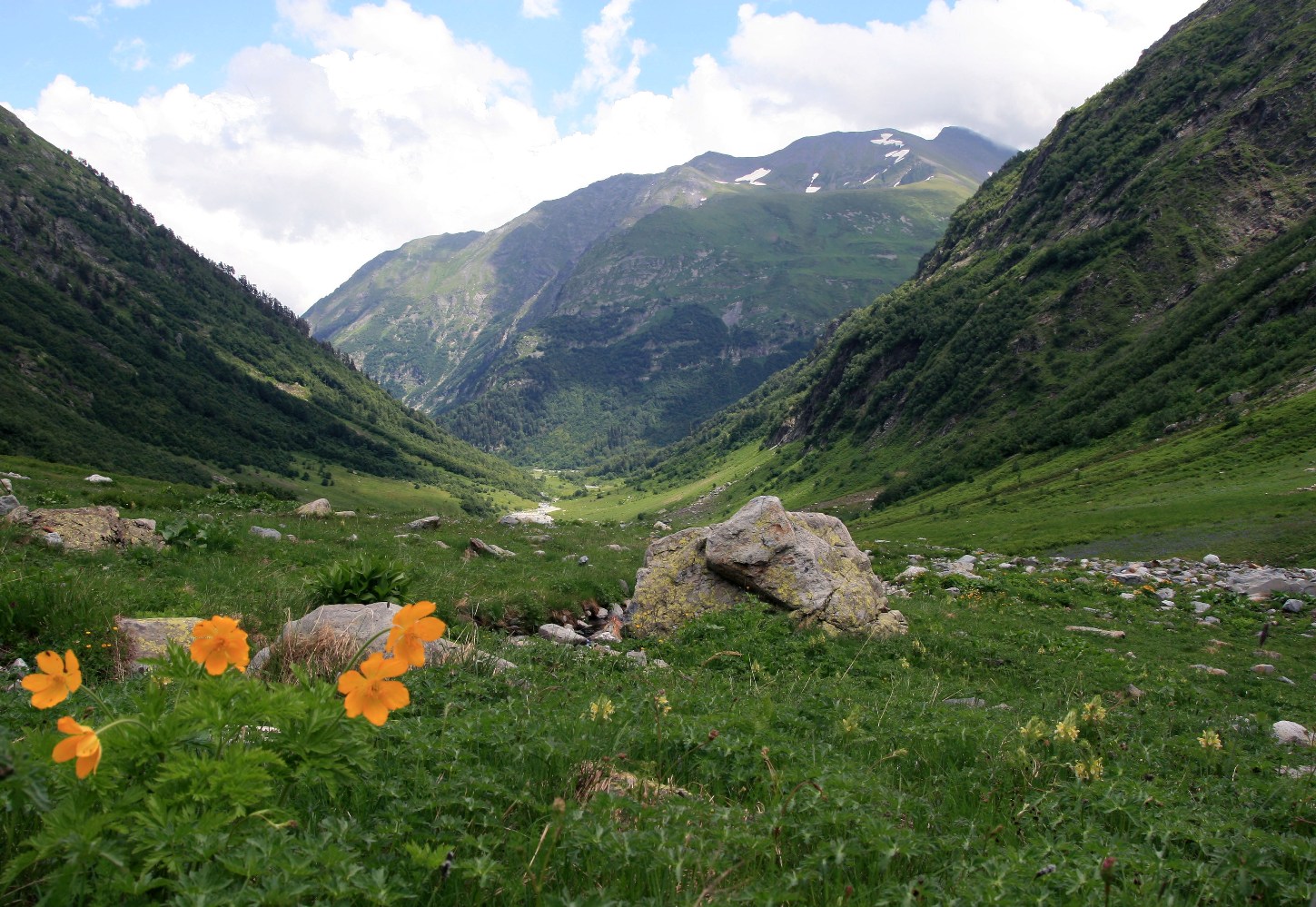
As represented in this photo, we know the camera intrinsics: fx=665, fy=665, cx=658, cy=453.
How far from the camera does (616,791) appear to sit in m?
4.50

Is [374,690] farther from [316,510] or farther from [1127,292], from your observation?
[1127,292]

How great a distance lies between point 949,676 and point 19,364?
644 feet

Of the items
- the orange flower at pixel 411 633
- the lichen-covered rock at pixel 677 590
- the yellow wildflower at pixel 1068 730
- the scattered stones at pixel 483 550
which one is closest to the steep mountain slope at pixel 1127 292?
the lichen-covered rock at pixel 677 590

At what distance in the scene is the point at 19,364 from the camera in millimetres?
144125

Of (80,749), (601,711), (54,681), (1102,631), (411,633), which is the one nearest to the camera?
(80,749)

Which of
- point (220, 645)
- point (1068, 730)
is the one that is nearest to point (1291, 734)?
point (1068, 730)

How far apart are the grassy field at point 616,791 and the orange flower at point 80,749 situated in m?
0.14

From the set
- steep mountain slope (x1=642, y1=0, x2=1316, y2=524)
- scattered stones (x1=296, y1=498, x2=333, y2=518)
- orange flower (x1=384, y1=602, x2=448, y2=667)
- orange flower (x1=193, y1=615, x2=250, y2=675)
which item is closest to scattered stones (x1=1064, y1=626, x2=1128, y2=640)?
orange flower (x1=384, y1=602, x2=448, y2=667)

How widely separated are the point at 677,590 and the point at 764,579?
2.18m

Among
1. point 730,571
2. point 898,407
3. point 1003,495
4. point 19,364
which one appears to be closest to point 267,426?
point 19,364

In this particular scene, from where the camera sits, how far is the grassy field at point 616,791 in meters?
2.69

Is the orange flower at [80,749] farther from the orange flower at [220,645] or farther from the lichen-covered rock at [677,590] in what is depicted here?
the lichen-covered rock at [677,590]

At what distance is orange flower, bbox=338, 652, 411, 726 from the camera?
111 inches

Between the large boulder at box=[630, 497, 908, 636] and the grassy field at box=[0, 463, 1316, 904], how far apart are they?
4891 mm
